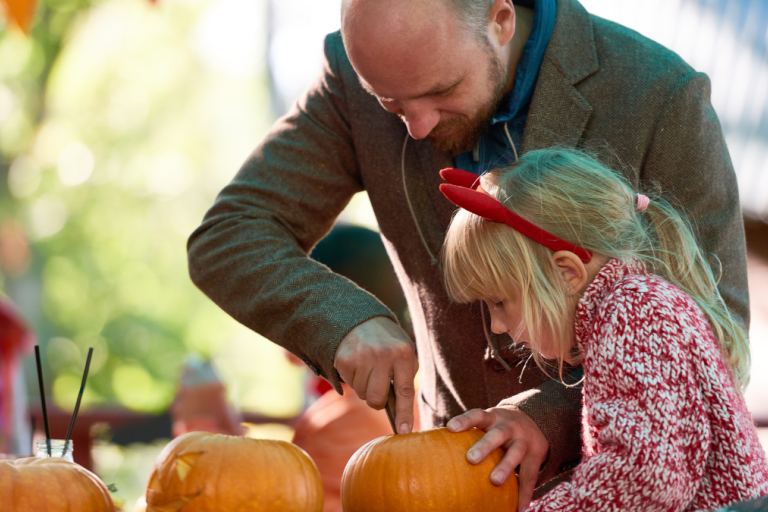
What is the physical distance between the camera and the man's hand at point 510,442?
1.14 meters

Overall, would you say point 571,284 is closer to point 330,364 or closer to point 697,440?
point 697,440

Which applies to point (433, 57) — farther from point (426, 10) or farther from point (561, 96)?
point (561, 96)

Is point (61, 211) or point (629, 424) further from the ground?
point (629, 424)

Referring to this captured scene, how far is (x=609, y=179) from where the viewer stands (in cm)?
130

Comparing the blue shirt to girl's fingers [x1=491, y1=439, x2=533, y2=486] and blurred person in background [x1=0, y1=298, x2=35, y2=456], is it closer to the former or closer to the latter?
girl's fingers [x1=491, y1=439, x2=533, y2=486]

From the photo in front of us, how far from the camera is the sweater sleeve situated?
1022 mm

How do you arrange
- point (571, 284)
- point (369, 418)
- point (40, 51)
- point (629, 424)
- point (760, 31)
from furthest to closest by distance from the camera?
point (40, 51), point (760, 31), point (369, 418), point (571, 284), point (629, 424)

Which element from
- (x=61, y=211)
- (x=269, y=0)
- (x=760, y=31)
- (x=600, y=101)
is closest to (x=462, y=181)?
(x=600, y=101)

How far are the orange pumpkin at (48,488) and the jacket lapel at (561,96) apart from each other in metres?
1.00

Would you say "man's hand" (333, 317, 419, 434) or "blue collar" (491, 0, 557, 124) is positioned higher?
"blue collar" (491, 0, 557, 124)

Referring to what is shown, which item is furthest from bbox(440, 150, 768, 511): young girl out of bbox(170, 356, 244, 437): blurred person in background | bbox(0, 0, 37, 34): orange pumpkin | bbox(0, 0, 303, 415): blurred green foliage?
bbox(0, 0, 303, 415): blurred green foliage

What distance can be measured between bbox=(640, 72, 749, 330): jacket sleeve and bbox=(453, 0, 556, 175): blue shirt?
0.92 feet

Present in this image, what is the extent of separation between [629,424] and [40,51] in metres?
9.07

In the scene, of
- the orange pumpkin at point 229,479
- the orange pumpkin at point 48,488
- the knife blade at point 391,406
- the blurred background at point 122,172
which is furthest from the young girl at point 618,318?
the blurred background at point 122,172
